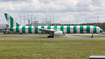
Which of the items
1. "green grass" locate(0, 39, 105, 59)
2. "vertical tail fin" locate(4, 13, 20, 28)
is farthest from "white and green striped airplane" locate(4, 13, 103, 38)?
"green grass" locate(0, 39, 105, 59)

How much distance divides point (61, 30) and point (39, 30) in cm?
615

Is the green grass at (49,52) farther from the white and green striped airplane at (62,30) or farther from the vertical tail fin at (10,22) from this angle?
the vertical tail fin at (10,22)

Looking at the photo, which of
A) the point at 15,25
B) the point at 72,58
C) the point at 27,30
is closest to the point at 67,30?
the point at 27,30

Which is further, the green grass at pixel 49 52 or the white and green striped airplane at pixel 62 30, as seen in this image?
the white and green striped airplane at pixel 62 30

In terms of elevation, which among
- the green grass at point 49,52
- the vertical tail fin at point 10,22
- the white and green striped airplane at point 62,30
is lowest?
the green grass at point 49,52

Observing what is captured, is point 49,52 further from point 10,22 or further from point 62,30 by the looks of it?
point 10,22

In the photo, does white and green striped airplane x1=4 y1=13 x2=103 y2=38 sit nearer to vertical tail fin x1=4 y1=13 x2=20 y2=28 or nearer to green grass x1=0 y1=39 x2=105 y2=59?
vertical tail fin x1=4 y1=13 x2=20 y2=28

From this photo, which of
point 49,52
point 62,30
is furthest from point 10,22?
point 49,52

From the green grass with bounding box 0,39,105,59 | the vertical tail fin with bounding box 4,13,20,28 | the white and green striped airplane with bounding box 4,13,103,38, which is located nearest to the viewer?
the green grass with bounding box 0,39,105,59

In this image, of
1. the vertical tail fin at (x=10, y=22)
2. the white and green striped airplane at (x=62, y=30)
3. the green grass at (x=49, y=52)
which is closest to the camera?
the green grass at (x=49, y=52)

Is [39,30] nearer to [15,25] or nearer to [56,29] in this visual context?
[56,29]

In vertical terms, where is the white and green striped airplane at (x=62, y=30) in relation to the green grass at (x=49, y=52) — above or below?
above

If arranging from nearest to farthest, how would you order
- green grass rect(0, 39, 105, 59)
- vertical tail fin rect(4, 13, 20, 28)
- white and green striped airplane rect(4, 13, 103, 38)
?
green grass rect(0, 39, 105, 59)
white and green striped airplane rect(4, 13, 103, 38)
vertical tail fin rect(4, 13, 20, 28)

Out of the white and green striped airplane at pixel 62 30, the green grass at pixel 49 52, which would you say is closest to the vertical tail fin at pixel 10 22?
the white and green striped airplane at pixel 62 30
